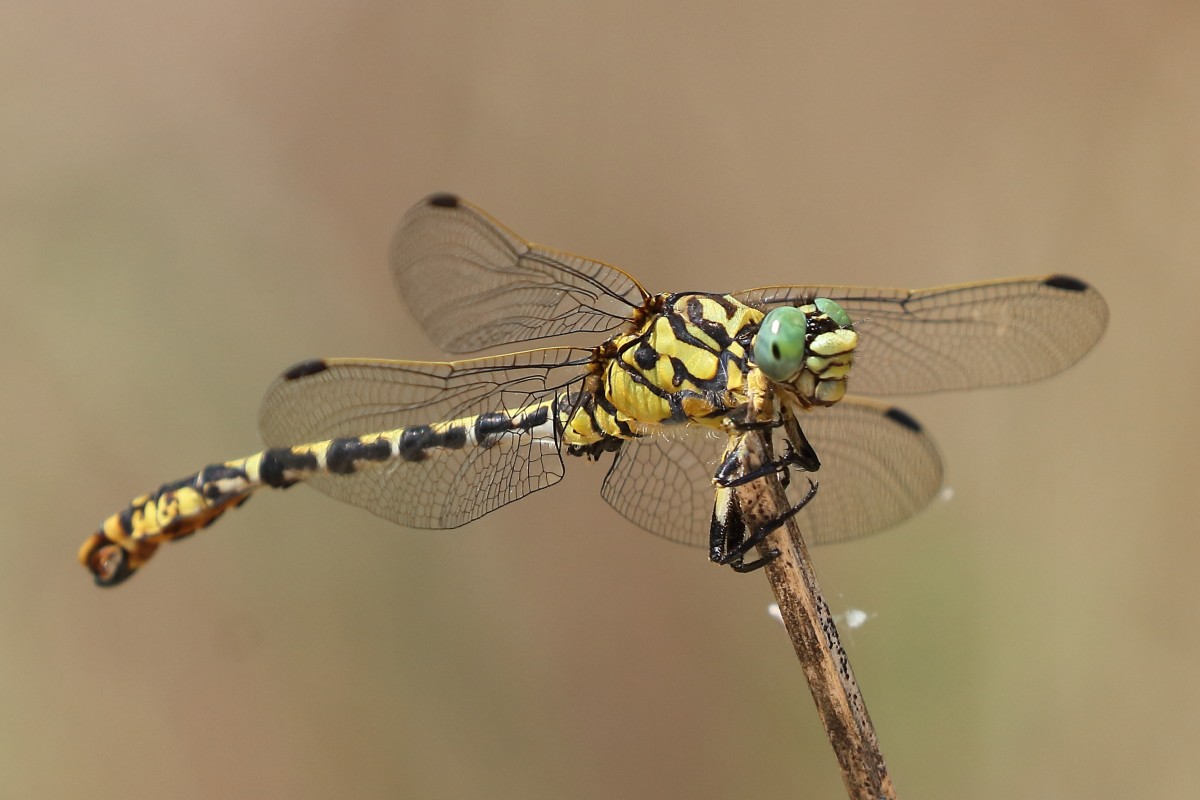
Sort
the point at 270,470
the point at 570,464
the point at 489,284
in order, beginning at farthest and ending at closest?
the point at 570,464, the point at 270,470, the point at 489,284

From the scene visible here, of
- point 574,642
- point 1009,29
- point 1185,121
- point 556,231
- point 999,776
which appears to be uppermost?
point 1009,29

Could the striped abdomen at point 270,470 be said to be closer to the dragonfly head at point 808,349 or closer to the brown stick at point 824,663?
the dragonfly head at point 808,349

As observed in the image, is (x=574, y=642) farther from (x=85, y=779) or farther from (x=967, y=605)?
(x=85, y=779)

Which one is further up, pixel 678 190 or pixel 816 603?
pixel 678 190

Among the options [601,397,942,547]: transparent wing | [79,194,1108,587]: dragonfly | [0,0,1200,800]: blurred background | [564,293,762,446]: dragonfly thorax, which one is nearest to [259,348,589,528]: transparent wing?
[79,194,1108,587]: dragonfly

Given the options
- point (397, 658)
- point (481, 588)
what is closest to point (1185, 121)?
point (481, 588)

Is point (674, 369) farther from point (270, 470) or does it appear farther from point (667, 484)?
point (270, 470)

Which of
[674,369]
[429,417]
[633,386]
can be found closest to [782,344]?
[674,369]
